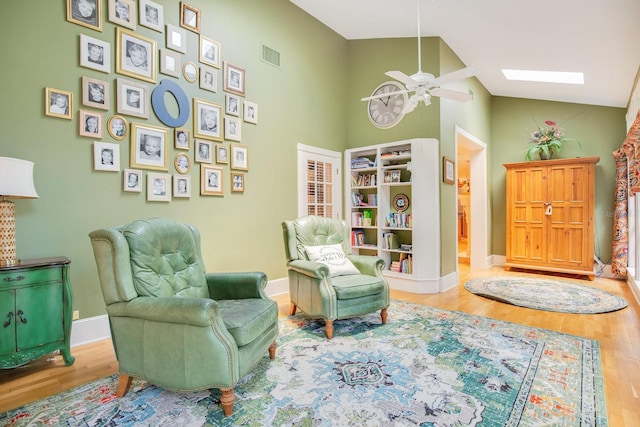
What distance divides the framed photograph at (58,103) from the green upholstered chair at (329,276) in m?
2.07

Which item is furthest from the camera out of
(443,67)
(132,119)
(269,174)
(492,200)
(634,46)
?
(492,200)

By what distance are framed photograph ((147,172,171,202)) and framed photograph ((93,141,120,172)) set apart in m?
0.29

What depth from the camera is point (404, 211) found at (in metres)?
4.79

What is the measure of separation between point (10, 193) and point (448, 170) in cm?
461

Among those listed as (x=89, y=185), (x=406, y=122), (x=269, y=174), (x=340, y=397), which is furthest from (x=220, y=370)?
(x=406, y=122)

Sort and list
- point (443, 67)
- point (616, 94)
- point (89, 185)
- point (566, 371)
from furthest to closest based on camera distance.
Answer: point (616, 94) < point (443, 67) < point (89, 185) < point (566, 371)

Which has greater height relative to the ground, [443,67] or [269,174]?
[443,67]

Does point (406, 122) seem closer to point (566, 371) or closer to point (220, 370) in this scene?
point (566, 371)

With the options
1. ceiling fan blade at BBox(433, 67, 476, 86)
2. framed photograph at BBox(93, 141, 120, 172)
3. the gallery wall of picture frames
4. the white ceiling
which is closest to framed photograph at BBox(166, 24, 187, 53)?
the gallery wall of picture frames

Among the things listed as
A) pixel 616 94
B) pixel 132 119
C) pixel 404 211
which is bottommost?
pixel 404 211

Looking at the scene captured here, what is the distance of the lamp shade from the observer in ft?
6.98

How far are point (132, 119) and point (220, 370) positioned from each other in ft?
7.99

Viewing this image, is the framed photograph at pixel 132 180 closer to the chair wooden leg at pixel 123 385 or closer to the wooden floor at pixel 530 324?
the wooden floor at pixel 530 324

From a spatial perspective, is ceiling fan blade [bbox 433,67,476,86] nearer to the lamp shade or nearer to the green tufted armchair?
the green tufted armchair
